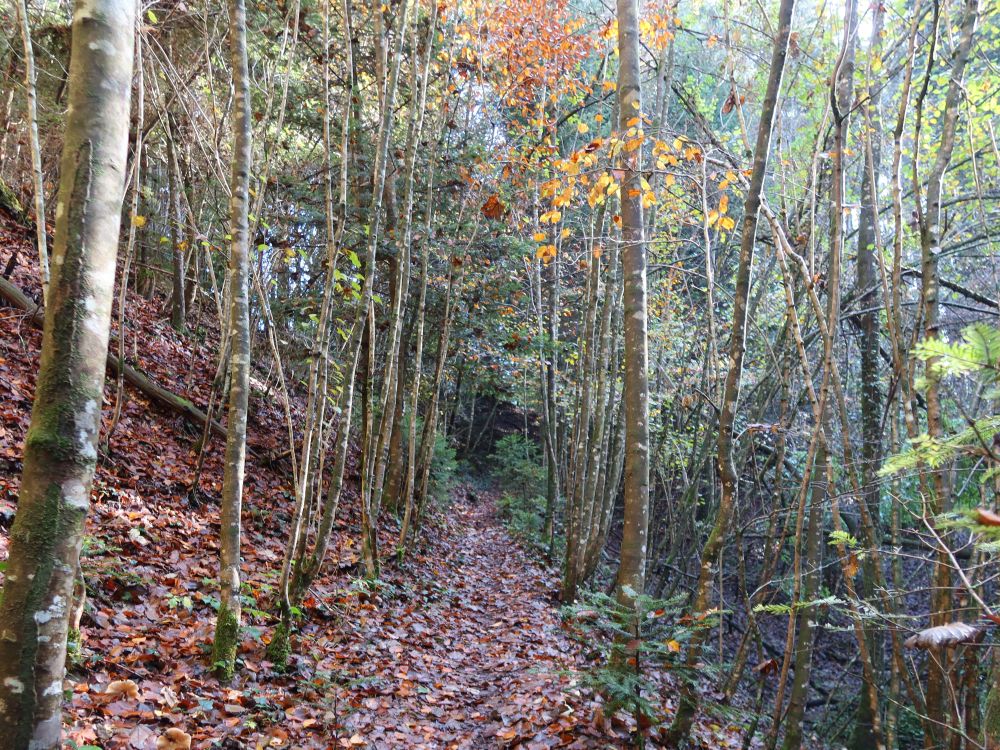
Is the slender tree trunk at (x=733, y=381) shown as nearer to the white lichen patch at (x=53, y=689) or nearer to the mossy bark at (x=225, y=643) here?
the mossy bark at (x=225, y=643)

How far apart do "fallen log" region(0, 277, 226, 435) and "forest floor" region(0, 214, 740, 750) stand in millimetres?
123

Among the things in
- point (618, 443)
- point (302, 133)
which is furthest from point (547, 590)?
point (302, 133)

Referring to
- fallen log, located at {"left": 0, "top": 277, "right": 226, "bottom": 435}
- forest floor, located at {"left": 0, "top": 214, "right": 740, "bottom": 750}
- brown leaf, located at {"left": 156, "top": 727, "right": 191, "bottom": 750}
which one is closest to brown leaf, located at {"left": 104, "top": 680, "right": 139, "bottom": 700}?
forest floor, located at {"left": 0, "top": 214, "right": 740, "bottom": 750}

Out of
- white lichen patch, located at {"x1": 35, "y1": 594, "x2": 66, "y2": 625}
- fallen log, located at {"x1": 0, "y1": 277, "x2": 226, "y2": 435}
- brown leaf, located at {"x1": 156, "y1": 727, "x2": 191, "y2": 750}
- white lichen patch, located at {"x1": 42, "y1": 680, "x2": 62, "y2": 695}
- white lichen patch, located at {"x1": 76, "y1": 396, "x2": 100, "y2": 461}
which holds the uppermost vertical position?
fallen log, located at {"x1": 0, "y1": 277, "x2": 226, "y2": 435}

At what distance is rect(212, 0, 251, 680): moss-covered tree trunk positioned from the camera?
13.5 ft

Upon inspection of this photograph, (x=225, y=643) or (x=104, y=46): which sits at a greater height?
(x=104, y=46)

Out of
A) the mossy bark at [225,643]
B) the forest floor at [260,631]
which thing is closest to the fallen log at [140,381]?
the forest floor at [260,631]

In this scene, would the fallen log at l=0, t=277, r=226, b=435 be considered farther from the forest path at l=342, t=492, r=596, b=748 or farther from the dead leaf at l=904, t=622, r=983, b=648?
the dead leaf at l=904, t=622, r=983, b=648

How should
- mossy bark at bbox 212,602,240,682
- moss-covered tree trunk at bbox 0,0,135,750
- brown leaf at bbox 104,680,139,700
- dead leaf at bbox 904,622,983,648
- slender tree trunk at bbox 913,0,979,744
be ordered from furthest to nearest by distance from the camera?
mossy bark at bbox 212,602,240,682
slender tree trunk at bbox 913,0,979,744
brown leaf at bbox 104,680,139,700
moss-covered tree trunk at bbox 0,0,135,750
dead leaf at bbox 904,622,983,648

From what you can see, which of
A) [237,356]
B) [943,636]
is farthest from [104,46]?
[943,636]

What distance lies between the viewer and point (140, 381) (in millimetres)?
7672

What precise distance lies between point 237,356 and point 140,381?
4.27 meters

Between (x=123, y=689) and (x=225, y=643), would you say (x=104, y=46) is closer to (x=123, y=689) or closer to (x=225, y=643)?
(x=123, y=689)

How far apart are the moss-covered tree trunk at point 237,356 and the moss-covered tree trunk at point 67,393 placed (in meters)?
2.34
